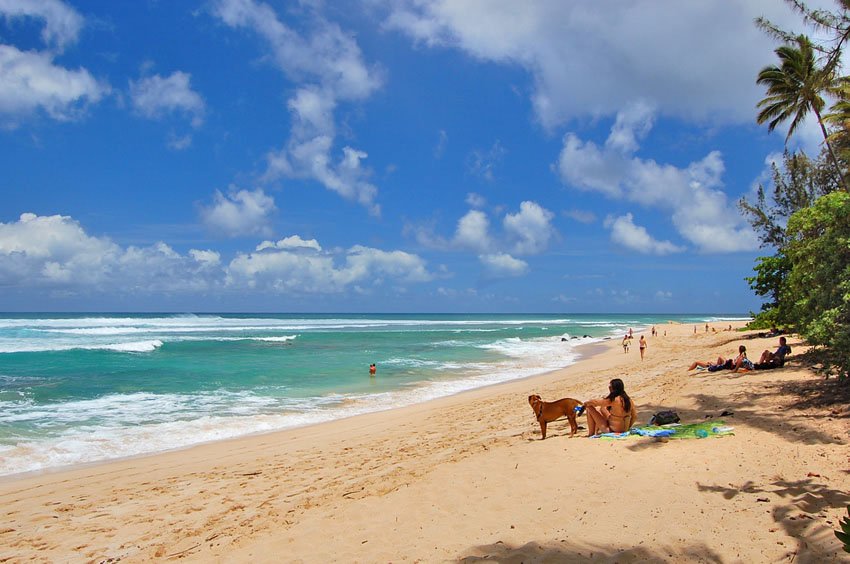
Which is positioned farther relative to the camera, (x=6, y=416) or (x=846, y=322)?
(x=6, y=416)

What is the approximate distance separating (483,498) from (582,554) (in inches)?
64.9

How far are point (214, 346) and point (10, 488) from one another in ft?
98.9

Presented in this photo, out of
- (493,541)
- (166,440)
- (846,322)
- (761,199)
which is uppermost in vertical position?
(761,199)

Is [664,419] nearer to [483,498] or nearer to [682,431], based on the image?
[682,431]

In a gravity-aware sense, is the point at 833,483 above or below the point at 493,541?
above

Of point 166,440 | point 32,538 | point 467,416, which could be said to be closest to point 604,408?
point 467,416

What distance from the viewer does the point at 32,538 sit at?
596cm

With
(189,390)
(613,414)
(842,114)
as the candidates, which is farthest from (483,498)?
(842,114)

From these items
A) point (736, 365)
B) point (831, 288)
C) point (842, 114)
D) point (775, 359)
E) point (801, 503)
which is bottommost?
point (801, 503)

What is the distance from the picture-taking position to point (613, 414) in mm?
7910

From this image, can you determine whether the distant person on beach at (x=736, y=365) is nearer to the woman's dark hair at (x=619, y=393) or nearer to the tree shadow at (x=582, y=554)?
the woman's dark hair at (x=619, y=393)

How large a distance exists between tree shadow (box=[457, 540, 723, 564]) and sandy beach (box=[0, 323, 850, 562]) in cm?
2

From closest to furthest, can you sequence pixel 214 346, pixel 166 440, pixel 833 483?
pixel 833 483 → pixel 166 440 → pixel 214 346

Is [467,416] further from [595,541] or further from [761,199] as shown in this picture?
[761,199]
